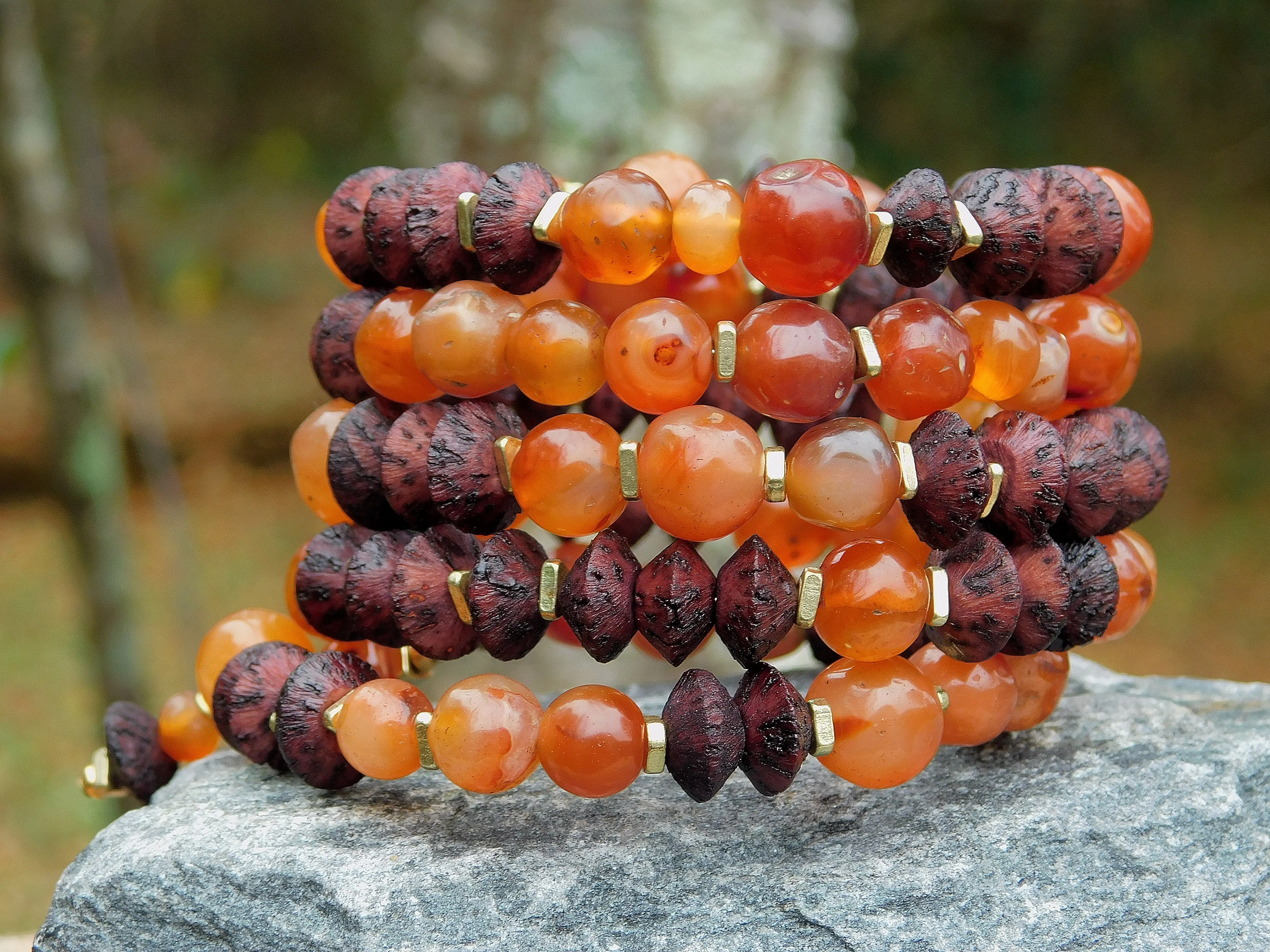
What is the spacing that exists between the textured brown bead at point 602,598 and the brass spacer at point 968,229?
0.37 metres

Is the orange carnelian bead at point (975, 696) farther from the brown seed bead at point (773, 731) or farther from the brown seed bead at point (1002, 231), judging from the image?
the brown seed bead at point (1002, 231)

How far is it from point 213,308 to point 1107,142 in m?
3.61

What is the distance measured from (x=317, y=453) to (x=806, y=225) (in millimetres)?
489

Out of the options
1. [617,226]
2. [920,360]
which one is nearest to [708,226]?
[617,226]

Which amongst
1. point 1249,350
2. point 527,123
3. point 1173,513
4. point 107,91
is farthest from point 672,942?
point 107,91

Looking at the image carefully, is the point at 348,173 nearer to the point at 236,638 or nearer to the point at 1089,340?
the point at 236,638

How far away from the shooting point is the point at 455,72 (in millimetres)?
2230

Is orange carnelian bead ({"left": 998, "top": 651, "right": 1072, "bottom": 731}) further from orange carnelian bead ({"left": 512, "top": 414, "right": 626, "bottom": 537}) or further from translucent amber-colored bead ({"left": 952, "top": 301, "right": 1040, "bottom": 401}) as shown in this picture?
orange carnelian bead ({"left": 512, "top": 414, "right": 626, "bottom": 537})

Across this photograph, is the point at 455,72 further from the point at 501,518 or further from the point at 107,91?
the point at 107,91

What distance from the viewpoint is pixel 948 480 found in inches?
33.1

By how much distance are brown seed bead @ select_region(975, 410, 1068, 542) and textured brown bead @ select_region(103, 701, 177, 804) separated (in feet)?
2.66

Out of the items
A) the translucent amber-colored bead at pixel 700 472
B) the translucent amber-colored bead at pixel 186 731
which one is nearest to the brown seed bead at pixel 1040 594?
the translucent amber-colored bead at pixel 700 472

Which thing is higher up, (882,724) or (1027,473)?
(1027,473)

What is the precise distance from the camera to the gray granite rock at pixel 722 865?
2.61 feet
